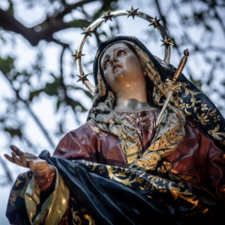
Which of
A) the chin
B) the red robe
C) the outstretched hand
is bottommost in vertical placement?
the red robe

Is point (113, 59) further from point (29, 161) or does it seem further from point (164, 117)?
point (29, 161)

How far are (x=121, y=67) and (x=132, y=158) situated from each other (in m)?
0.58

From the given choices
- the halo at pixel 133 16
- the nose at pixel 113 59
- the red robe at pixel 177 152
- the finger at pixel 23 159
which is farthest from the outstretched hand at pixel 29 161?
the halo at pixel 133 16

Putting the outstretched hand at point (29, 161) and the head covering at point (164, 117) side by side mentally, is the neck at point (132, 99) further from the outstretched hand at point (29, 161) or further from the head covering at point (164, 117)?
the outstretched hand at point (29, 161)

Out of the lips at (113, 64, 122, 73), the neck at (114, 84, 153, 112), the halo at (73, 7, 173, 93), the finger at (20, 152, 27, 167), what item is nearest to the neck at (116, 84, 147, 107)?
the neck at (114, 84, 153, 112)

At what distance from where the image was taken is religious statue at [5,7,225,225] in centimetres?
164

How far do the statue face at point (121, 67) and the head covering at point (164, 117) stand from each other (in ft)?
0.17

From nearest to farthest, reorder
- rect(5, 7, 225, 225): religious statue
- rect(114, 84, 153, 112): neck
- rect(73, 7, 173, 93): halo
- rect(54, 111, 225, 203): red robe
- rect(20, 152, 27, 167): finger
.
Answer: rect(20, 152, 27, 167): finger, rect(5, 7, 225, 225): religious statue, rect(54, 111, 225, 203): red robe, rect(114, 84, 153, 112): neck, rect(73, 7, 173, 93): halo

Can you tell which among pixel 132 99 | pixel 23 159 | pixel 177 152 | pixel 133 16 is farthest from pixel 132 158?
pixel 133 16

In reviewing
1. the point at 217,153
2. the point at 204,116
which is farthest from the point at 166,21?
the point at 217,153

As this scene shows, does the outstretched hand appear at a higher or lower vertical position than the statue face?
lower

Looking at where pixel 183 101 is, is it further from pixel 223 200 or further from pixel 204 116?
pixel 223 200

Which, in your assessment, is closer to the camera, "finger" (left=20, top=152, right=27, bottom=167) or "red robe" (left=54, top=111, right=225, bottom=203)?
"finger" (left=20, top=152, right=27, bottom=167)

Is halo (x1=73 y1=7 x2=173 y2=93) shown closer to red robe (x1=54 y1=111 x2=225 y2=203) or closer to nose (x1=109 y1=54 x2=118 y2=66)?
nose (x1=109 y1=54 x2=118 y2=66)
